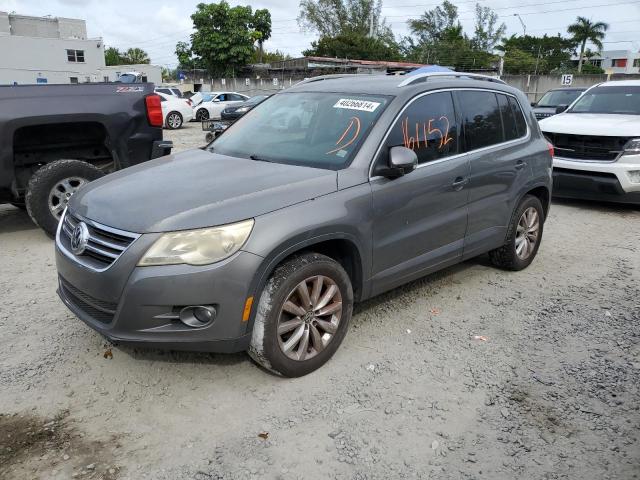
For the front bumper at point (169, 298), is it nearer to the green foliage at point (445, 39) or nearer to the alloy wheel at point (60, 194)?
the alloy wheel at point (60, 194)

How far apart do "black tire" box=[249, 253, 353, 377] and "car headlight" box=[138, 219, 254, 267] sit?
0.35 metres

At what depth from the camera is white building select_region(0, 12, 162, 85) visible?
161ft

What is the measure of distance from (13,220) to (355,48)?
61140 millimetres

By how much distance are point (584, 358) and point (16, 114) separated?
18.4 feet

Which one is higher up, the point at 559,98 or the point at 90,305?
the point at 559,98

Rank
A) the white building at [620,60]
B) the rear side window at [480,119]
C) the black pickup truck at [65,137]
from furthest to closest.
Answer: the white building at [620,60] → the black pickup truck at [65,137] → the rear side window at [480,119]

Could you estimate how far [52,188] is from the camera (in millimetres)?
5855

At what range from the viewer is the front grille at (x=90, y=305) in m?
3.11

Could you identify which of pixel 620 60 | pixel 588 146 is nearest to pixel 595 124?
pixel 588 146

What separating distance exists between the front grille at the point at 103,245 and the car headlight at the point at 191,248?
6.3 inches

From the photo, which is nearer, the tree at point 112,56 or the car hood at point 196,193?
the car hood at point 196,193

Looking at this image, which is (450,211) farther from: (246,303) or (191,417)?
(191,417)

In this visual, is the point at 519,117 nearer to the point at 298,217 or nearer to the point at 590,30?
the point at 298,217

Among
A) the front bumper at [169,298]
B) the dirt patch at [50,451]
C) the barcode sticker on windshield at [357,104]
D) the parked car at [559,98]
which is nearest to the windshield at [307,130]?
the barcode sticker on windshield at [357,104]
